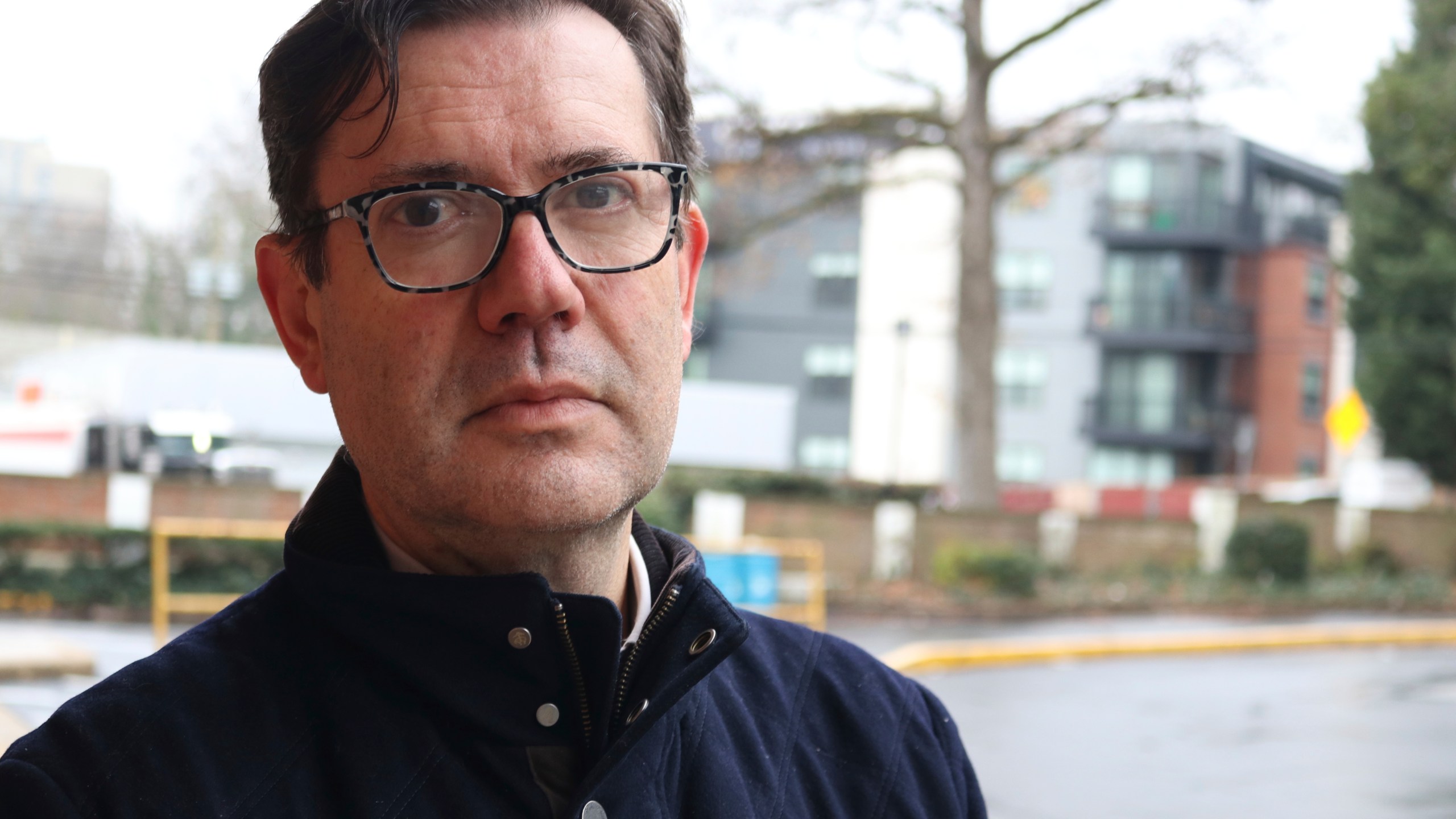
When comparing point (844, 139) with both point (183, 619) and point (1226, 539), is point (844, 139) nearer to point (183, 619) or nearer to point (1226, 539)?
point (1226, 539)

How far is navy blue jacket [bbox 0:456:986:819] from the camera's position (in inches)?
55.1

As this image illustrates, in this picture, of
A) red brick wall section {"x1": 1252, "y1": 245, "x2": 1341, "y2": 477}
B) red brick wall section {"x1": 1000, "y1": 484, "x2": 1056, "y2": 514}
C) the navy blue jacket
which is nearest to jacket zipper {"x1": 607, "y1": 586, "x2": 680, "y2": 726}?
the navy blue jacket

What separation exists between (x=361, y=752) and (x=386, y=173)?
65 centimetres

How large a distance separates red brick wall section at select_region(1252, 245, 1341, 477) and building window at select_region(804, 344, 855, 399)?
13.8 m

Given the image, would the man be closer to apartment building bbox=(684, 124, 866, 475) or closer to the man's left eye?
the man's left eye

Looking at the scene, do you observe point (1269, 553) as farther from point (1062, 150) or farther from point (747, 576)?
point (747, 576)

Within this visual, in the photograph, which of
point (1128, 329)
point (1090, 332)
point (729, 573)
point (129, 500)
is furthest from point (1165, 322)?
point (729, 573)

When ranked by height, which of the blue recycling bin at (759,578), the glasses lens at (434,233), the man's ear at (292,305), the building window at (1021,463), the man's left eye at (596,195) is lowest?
the blue recycling bin at (759,578)

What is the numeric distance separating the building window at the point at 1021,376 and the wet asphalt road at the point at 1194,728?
28977 mm

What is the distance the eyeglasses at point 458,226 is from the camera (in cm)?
158

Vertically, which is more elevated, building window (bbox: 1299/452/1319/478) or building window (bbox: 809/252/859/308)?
building window (bbox: 809/252/859/308)

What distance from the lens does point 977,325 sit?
75.4 ft

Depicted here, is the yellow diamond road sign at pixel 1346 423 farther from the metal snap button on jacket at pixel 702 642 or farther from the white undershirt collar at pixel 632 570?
the metal snap button on jacket at pixel 702 642

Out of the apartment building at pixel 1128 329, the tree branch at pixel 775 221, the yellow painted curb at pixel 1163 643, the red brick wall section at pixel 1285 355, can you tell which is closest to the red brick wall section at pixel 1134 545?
the yellow painted curb at pixel 1163 643
